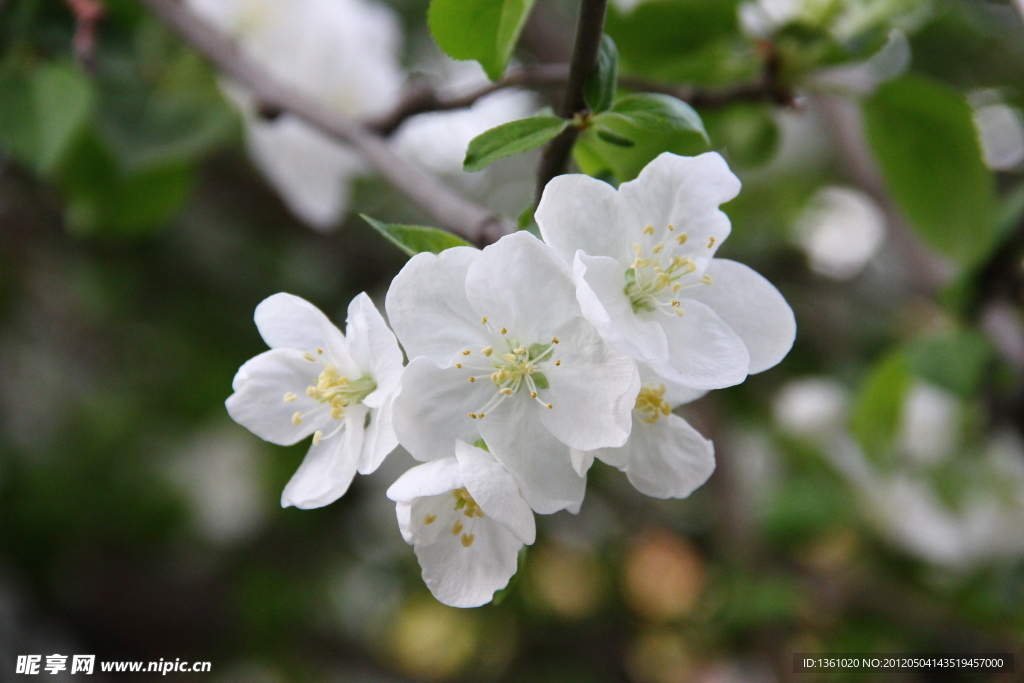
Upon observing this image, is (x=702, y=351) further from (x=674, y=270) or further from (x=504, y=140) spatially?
(x=504, y=140)

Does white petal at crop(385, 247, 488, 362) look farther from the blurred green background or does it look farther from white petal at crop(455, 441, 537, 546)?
the blurred green background

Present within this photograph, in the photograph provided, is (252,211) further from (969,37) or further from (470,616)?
(969,37)

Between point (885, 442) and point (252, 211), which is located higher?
point (885, 442)

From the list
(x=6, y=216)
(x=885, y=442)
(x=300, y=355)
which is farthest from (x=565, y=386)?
(x=6, y=216)

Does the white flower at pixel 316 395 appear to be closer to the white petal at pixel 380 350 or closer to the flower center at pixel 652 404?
the white petal at pixel 380 350

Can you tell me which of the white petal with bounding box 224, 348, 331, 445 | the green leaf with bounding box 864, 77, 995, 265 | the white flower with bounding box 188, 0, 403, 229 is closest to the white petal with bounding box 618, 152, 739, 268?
the white petal with bounding box 224, 348, 331, 445

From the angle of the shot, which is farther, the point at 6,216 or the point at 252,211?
the point at 252,211
